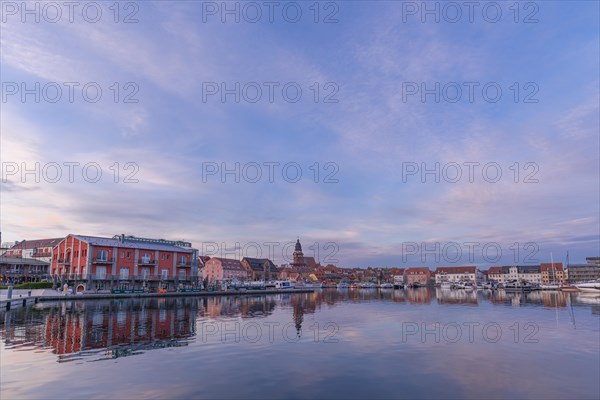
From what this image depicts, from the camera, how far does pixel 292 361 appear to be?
22281 mm

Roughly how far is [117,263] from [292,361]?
7452cm

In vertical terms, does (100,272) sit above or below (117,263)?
below

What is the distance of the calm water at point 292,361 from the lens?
1686cm

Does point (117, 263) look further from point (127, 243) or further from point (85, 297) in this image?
point (85, 297)

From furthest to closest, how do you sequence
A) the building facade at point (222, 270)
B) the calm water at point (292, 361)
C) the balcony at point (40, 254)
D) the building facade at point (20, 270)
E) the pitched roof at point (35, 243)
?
the building facade at point (222, 270) → the pitched roof at point (35, 243) → the balcony at point (40, 254) → the building facade at point (20, 270) → the calm water at point (292, 361)

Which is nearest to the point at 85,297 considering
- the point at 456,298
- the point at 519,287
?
the point at 456,298

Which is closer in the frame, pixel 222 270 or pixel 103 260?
pixel 103 260

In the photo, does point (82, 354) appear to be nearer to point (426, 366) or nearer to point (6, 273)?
point (426, 366)

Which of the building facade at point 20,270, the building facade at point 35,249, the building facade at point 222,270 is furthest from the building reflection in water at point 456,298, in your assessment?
the building facade at point 35,249

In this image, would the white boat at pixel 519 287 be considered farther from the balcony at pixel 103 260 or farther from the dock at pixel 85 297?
the balcony at pixel 103 260

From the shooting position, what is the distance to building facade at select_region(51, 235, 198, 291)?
269 feet

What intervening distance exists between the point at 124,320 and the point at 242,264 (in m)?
156

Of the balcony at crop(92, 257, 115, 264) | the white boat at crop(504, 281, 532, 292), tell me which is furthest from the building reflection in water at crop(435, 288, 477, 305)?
the balcony at crop(92, 257, 115, 264)

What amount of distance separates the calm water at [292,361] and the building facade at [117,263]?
47671 mm
